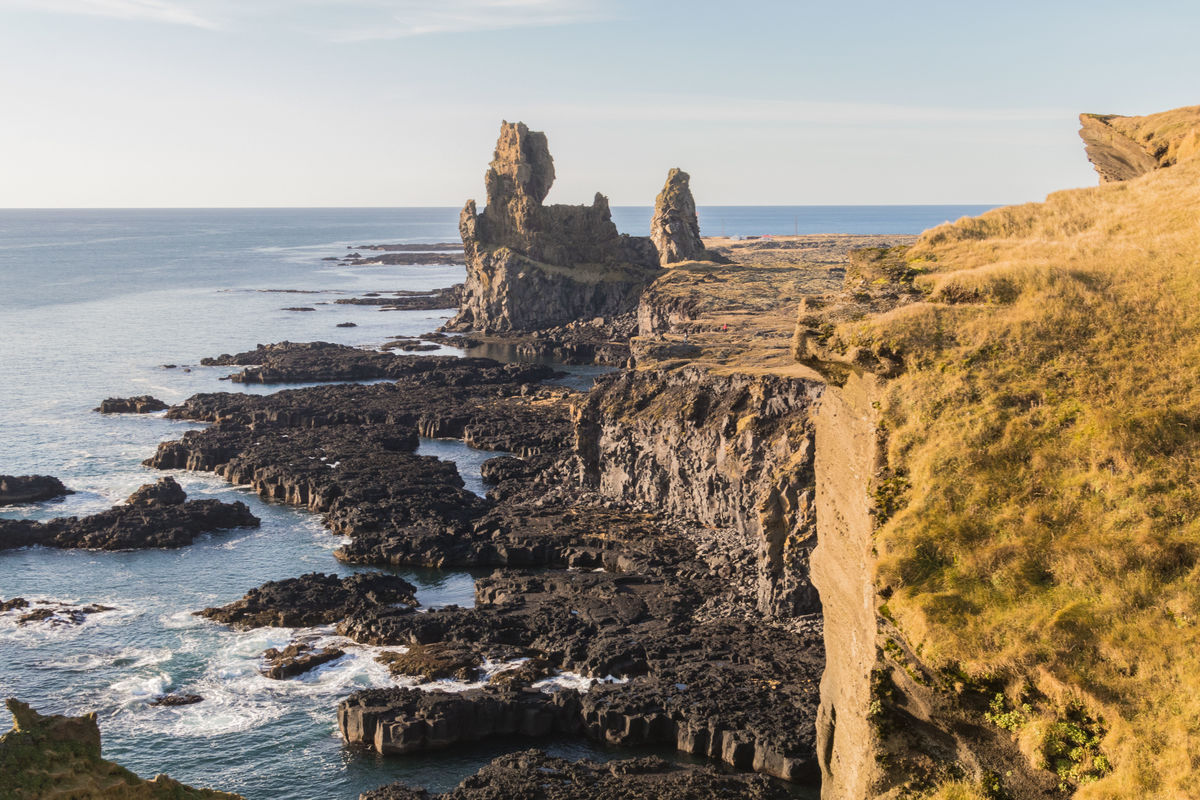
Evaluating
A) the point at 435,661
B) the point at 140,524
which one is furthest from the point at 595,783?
the point at 140,524

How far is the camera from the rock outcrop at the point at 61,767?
22.2 m

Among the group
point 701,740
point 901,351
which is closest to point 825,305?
point 901,351

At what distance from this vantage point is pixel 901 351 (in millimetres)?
26531

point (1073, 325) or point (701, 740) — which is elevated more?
point (1073, 325)

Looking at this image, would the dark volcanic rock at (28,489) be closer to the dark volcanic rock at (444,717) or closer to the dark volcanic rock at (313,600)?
the dark volcanic rock at (313,600)

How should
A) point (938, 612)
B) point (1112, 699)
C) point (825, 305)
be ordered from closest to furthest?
point (1112, 699), point (938, 612), point (825, 305)

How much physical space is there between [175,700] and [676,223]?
15082cm

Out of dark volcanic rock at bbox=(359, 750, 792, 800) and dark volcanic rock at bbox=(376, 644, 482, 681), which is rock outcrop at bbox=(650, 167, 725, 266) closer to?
dark volcanic rock at bbox=(376, 644, 482, 681)

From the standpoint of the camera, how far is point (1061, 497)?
2305cm

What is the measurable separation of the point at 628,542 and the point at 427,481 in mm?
21581

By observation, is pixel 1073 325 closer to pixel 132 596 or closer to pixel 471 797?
pixel 471 797

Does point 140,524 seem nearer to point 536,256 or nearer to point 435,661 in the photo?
point 435,661

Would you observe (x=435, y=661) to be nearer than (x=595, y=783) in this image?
No

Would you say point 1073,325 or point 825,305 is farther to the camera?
point 825,305
